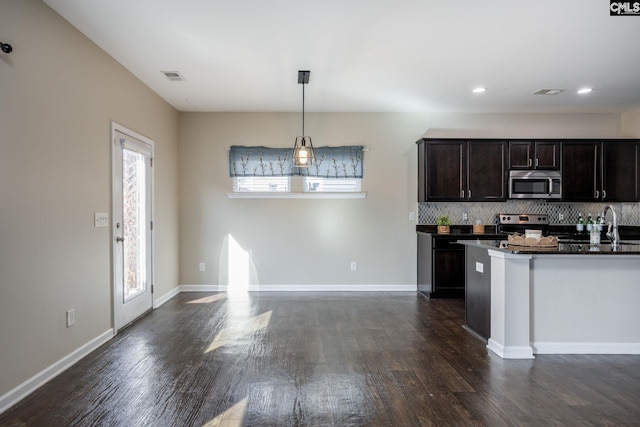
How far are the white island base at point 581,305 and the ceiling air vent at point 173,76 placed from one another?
3682mm

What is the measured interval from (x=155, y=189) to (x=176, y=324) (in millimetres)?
1748

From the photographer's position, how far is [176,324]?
4.15 metres

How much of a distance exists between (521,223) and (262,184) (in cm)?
385

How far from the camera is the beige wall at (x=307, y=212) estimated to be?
582 centimetres

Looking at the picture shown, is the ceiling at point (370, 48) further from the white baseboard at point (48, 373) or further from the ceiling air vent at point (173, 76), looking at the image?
the white baseboard at point (48, 373)

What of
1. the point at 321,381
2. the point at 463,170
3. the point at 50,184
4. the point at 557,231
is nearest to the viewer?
the point at 321,381

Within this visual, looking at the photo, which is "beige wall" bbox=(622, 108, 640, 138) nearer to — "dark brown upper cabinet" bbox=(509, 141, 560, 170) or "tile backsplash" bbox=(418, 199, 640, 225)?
"tile backsplash" bbox=(418, 199, 640, 225)

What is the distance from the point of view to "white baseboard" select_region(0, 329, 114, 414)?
2.44m

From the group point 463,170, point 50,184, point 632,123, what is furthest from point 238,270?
point 632,123

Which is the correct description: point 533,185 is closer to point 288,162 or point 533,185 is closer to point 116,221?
point 288,162

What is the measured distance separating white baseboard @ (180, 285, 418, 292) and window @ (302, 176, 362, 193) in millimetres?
1432

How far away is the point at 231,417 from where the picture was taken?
7.48 ft

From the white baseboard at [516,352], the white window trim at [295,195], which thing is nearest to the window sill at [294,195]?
the white window trim at [295,195]

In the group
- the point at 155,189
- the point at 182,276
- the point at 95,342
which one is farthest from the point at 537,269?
the point at 182,276
